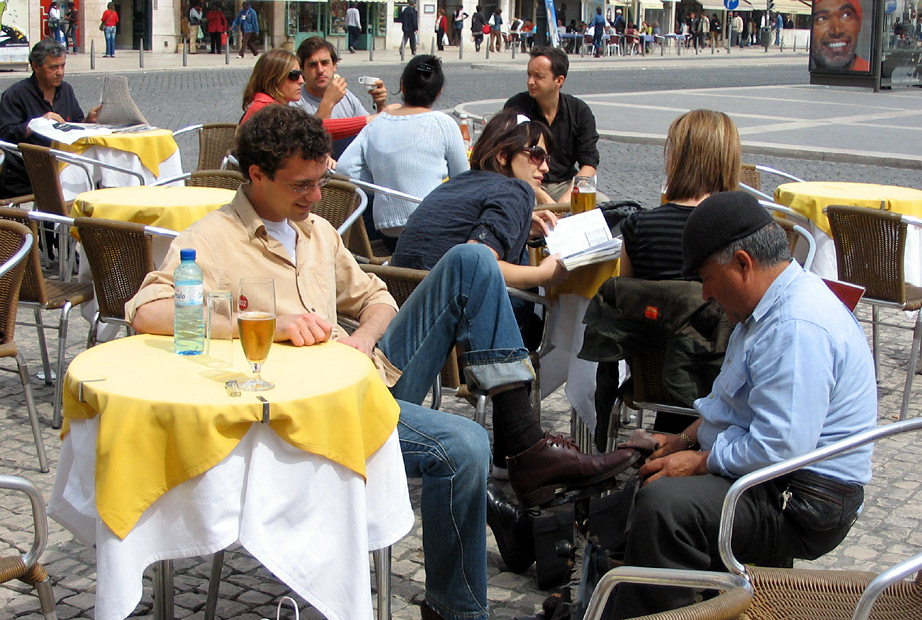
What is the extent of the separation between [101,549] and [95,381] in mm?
385

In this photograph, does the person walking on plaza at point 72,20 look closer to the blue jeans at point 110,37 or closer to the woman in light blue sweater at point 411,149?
the blue jeans at point 110,37

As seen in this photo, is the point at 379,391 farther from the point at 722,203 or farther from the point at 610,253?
the point at 610,253

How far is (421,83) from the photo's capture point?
586cm

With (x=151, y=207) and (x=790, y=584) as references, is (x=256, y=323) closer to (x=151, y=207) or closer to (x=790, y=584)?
(x=790, y=584)

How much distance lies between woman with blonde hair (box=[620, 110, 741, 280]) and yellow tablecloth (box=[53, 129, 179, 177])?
4.56m

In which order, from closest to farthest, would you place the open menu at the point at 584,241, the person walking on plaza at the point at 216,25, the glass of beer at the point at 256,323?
1. the glass of beer at the point at 256,323
2. the open menu at the point at 584,241
3. the person walking on plaza at the point at 216,25

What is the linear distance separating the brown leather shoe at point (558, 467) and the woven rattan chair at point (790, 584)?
32.8 inches

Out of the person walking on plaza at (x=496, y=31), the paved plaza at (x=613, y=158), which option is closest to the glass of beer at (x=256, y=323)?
the paved plaza at (x=613, y=158)

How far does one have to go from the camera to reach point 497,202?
408 centimetres

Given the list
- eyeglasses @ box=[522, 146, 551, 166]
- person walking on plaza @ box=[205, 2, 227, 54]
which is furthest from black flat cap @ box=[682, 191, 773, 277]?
person walking on plaza @ box=[205, 2, 227, 54]

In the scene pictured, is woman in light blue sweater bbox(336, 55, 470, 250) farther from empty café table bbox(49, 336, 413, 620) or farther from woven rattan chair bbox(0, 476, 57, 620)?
woven rattan chair bbox(0, 476, 57, 620)

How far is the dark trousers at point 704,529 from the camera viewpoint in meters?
2.66

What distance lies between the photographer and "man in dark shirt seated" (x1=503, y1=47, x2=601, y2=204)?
698 cm

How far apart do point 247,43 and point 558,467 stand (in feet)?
116
